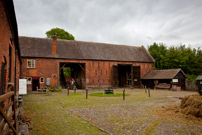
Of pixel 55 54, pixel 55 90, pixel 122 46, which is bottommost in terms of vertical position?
pixel 55 90

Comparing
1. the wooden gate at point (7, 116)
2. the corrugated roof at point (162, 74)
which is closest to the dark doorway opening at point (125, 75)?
the corrugated roof at point (162, 74)

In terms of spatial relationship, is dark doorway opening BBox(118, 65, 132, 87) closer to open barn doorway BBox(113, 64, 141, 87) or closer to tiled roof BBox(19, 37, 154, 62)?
open barn doorway BBox(113, 64, 141, 87)

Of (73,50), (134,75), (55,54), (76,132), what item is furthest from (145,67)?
(76,132)

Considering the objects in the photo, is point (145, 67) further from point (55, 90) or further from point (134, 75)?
point (55, 90)

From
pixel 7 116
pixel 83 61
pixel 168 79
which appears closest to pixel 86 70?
pixel 83 61

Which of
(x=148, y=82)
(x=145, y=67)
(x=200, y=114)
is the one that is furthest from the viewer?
(x=145, y=67)

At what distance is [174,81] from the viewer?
94.8 ft

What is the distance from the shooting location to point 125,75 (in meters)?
38.0

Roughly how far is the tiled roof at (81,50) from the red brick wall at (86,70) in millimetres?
861

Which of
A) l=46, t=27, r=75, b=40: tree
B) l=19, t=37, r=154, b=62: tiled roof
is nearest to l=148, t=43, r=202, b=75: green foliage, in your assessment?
l=19, t=37, r=154, b=62: tiled roof

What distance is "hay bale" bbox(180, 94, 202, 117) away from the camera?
813cm

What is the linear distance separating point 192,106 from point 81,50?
1001 inches

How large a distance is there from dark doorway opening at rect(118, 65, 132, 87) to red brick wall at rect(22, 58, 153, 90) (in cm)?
257

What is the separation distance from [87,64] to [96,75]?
277 cm
